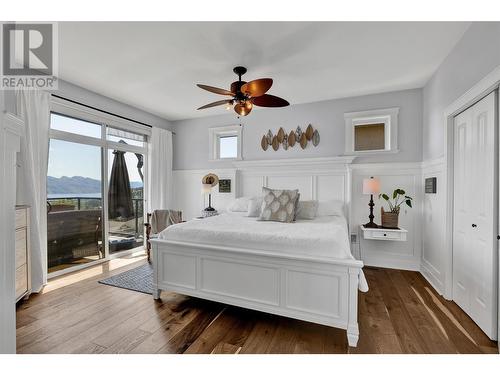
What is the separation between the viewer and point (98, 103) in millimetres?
3672

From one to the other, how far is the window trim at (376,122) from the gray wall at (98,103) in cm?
362

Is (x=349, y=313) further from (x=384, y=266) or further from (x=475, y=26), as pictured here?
(x=475, y=26)

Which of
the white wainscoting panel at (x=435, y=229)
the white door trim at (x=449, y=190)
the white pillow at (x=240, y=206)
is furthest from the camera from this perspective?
the white pillow at (x=240, y=206)

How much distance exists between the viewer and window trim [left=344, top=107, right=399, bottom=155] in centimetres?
365

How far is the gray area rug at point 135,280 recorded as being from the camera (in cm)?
290

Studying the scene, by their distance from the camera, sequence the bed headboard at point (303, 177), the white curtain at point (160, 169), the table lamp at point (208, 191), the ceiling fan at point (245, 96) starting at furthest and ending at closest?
the white curtain at point (160, 169) → the table lamp at point (208, 191) → the bed headboard at point (303, 177) → the ceiling fan at point (245, 96)

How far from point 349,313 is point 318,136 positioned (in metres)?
2.91

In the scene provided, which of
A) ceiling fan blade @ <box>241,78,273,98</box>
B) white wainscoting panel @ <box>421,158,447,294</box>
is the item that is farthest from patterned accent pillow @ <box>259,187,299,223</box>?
white wainscoting panel @ <box>421,158,447,294</box>

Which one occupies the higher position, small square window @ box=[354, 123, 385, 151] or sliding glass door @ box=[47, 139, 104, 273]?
small square window @ box=[354, 123, 385, 151]

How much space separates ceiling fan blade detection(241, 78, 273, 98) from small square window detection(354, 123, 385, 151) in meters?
2.31

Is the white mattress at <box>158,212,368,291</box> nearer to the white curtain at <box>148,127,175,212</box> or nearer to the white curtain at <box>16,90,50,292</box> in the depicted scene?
A: the white curtain at <box>16,90,50,292</box>

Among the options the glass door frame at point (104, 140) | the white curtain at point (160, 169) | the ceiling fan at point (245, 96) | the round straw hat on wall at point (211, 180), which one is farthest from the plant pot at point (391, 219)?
the glass door frame at point (104, 140)

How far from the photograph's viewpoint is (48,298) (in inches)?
103

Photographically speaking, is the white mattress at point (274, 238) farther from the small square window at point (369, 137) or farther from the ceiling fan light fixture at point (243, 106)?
the small square window at point (369, 137)
